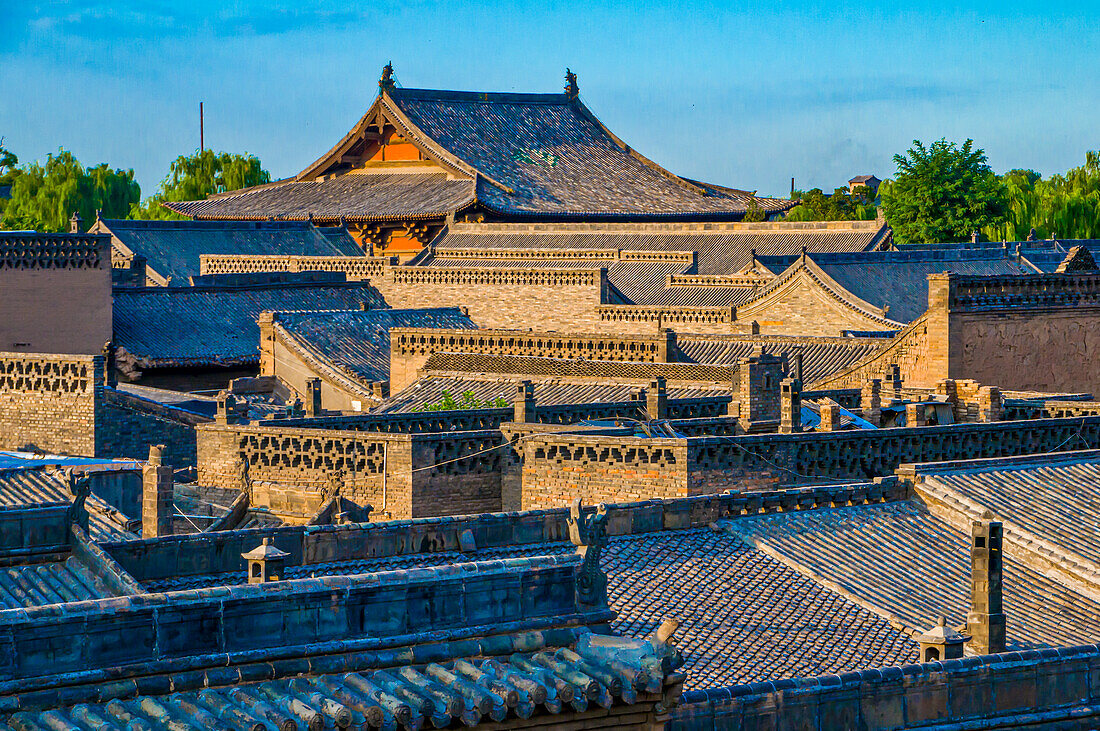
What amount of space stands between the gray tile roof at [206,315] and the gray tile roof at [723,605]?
2498 cm

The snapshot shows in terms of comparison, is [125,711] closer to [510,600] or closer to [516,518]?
[510,600]

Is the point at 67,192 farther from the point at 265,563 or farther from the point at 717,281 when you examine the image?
the point at 265,563

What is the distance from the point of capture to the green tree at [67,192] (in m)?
87.4

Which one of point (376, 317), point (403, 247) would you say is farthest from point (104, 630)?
point (403, 247)

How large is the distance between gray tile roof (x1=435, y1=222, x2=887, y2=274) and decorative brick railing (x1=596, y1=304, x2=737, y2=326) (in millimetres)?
12942

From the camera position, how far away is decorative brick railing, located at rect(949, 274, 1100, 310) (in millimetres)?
28594

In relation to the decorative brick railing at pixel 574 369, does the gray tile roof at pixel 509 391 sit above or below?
below

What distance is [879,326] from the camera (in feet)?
128

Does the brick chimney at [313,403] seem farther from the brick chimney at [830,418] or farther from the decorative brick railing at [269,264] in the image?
the decorative brick railing at [269,264]

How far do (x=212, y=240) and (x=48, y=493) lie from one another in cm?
4439

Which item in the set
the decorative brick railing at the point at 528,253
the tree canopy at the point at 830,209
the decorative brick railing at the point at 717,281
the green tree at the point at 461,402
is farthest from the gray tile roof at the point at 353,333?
the tree canopy at the point at 830,209

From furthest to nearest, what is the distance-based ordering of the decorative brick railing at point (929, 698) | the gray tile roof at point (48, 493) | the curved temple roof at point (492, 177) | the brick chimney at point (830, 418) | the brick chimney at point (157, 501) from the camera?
the curved temple roof at point (492, 177), the brick chimney at point (830, 418), the brick chimney at point (157, 501), the gray tile roof at point (48, 493), the decorative brick railing at point (929, 698)

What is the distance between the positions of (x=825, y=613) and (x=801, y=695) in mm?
2972

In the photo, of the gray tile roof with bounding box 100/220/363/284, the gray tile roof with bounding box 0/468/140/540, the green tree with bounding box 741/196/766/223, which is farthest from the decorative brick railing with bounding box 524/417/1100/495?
the green tree with bounding box 741/196/766/223
